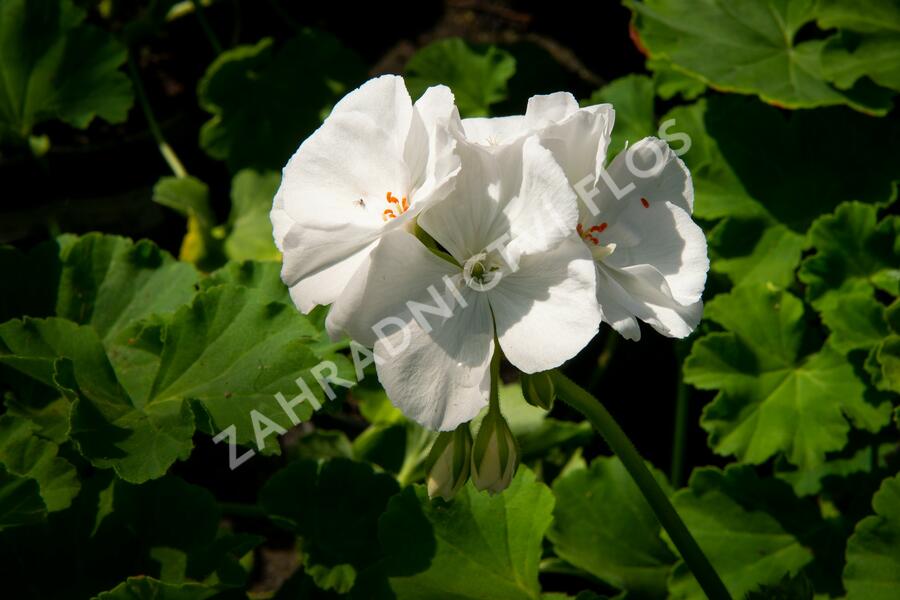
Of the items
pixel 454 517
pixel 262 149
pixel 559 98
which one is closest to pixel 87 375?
pixel 454 517

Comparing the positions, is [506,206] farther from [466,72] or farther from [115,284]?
[466,72]

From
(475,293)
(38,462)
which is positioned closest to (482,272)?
(475,293)

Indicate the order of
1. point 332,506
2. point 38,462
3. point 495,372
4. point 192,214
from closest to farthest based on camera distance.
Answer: point 495,372
point 38,462
point 332,506
point 192,214

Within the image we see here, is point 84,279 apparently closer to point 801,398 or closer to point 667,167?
point 667,167

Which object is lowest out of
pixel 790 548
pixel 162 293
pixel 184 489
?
pixel 790 548

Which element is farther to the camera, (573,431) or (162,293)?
(573,431)

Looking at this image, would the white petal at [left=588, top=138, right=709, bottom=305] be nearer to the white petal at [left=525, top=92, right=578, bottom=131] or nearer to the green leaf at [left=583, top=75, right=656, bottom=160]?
the white petal at [left=525, top=92, right=578, bottom=131]

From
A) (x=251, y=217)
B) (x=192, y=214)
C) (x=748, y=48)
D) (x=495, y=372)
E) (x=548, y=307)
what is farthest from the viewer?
(x=251, y=217)
